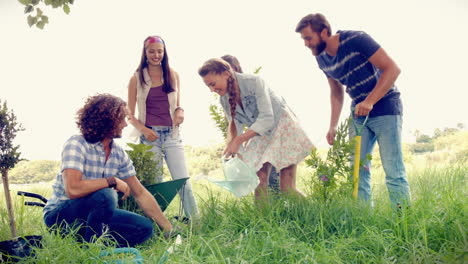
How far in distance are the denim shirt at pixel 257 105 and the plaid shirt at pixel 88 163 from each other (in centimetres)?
101

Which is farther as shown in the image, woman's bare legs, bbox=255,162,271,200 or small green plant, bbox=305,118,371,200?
woman's bare legs, bbox=255,162,271,200

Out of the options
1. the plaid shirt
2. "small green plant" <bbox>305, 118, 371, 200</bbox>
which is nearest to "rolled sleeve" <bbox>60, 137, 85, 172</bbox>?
the plaid shirt

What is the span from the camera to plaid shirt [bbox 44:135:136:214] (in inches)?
109

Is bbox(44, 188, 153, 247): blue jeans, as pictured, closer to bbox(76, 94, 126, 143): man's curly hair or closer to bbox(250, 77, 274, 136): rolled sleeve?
bbox(76, 94, 126, 143): man's curly hair

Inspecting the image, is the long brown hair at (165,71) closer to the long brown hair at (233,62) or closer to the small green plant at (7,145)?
the long brown hair at (233,62)

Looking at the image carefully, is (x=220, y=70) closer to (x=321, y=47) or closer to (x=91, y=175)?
(x=321, y=47)

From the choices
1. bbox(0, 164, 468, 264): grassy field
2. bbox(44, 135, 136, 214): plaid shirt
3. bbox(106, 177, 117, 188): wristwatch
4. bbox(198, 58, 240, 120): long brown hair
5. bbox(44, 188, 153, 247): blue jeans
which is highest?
bbox(198, 58, 240, 120): long brown hair

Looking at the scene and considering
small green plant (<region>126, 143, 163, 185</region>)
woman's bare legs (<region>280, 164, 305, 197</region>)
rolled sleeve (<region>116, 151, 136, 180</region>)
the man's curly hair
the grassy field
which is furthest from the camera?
small green plant (<region>126, 143, 163, 185</region>)

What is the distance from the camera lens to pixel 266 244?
8.51 ft

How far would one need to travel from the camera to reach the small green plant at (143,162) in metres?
3.60

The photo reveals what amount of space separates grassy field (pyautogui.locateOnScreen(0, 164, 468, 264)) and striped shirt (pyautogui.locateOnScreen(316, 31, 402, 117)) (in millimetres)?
803

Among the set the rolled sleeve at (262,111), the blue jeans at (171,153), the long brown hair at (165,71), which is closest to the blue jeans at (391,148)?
the rolled sleeve at (262,111)

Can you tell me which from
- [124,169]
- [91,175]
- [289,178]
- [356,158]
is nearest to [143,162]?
[124,169]

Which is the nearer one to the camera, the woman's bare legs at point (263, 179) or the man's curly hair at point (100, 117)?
the man's curly hair at point (100, 117)
